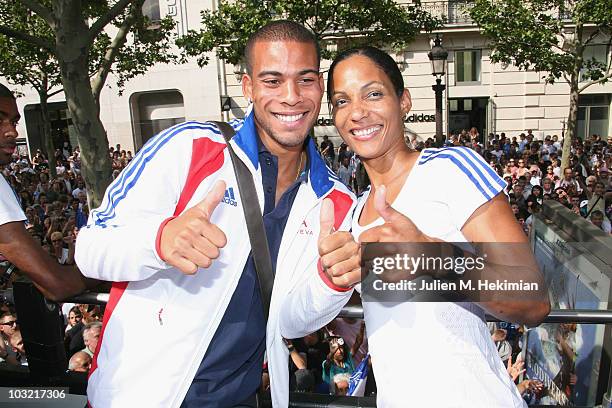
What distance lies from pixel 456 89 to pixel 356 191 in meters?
14.8

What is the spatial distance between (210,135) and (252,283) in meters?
0.60

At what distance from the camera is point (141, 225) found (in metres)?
1.73

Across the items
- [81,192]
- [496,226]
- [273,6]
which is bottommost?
[81,192]

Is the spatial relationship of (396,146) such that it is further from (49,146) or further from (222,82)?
(222,82)

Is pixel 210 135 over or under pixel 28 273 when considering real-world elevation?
over

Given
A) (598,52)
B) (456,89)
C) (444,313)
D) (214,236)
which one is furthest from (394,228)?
(598,52)

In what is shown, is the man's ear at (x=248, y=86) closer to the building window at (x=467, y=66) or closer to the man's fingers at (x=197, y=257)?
the man's fingers at (x=197, y=257)

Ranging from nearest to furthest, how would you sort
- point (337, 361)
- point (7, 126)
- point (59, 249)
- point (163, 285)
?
point (163, 285)
point (7, 126)
point (337, 361)
point (59, 249)

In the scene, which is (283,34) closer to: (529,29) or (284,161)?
(284,161)

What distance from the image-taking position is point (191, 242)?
63.3 inches

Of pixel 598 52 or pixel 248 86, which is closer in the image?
pixel 248 86

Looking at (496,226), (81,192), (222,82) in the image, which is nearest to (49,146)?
(81,192)

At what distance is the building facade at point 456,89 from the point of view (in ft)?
76.7

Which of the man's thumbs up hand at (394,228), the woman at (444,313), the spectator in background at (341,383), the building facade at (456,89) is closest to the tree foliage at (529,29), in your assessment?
the building facade at (456,89)
